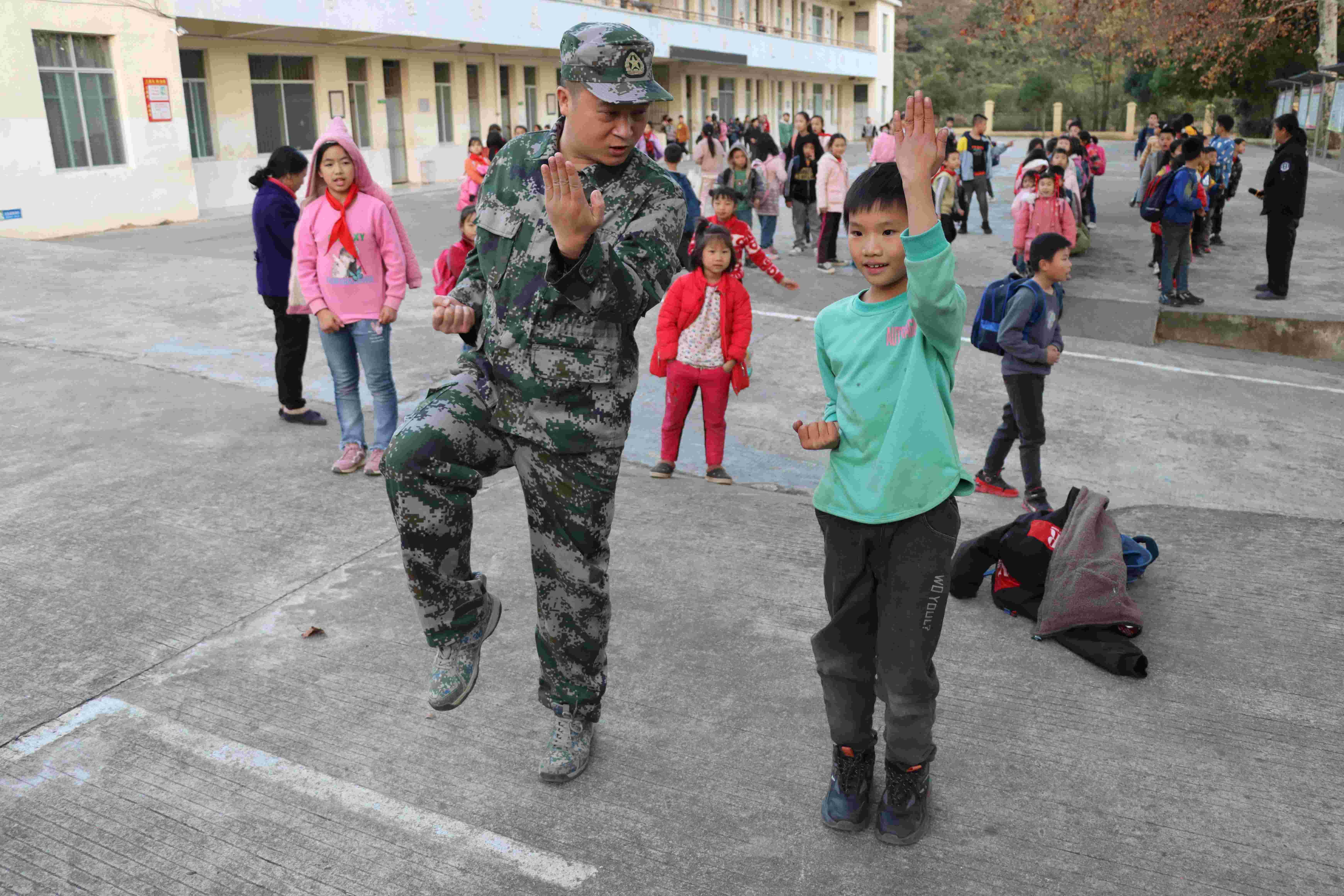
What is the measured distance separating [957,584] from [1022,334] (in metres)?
1.76

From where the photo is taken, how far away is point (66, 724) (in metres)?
3.38

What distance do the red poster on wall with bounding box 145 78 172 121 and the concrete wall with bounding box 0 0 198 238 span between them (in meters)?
0.08

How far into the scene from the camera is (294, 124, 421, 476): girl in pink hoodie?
5.51 metres

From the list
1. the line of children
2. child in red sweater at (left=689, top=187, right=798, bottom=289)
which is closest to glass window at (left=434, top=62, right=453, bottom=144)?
the line of children

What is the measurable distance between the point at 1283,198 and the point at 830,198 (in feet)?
16.4

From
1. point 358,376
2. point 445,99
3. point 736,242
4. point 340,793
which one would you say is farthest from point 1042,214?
point 445,99

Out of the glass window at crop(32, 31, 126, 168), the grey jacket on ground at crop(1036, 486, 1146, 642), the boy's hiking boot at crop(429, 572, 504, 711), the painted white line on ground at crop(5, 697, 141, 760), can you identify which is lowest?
the painted white line on ground at crop(5, 697, 141, 760)

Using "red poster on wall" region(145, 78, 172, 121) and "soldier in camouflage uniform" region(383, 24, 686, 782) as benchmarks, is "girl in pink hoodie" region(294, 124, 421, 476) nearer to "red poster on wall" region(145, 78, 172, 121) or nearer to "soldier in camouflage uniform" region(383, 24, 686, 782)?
"soldier in camouflage uniform" region(383, 24, 686, 782)

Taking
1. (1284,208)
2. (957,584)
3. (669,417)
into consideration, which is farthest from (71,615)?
(1284,208)

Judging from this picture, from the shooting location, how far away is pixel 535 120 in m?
35.4

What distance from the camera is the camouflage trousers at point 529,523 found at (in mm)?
2693

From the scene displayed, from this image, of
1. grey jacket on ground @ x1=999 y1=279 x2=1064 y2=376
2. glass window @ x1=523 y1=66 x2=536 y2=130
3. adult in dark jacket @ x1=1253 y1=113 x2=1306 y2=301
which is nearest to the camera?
grey jacket on ground @ x1=999 y1=279 x2=1064 y2=376

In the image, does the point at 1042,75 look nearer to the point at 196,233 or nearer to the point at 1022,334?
the point at 196,233

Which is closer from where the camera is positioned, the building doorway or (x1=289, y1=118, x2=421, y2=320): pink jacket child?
(x1=289, y1=118, x2=421, y2=320): pink jacket child
